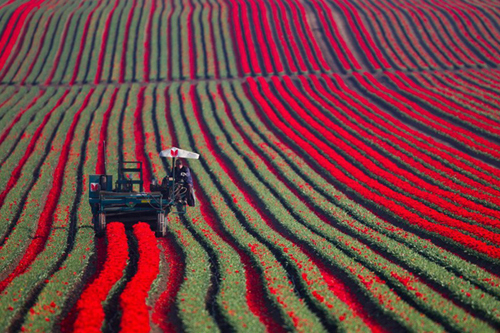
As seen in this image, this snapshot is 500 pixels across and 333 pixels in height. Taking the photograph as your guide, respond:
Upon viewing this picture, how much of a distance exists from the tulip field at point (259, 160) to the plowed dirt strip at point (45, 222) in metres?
0.15

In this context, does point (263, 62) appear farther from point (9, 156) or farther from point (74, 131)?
point (9, 156)

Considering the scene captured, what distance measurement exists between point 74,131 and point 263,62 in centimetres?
2174

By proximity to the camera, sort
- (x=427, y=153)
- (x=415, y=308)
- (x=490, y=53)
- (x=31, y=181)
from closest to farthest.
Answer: (x=415, y=308)
(x=31, y=181)
(x=427, y=153)
(x=490, y=53)

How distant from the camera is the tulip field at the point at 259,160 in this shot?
38.8ft

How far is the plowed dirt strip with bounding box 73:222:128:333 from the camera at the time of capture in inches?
395

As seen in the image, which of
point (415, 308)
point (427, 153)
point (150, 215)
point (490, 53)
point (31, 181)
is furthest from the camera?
point (490, 53)

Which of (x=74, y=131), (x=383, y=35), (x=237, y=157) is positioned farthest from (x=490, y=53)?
(x=74, y=131)

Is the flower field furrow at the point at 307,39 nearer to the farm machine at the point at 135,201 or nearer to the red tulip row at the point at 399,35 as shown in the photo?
the red tulip row at the point at 399,35

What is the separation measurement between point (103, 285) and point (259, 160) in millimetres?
15836

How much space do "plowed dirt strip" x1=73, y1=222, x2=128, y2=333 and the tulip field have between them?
78 mm

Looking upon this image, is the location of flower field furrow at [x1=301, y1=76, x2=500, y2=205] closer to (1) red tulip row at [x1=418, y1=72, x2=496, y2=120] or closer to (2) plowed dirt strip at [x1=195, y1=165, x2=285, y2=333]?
(1) red tulip row at [x1=418, y1=72, x2=496, y2=120]

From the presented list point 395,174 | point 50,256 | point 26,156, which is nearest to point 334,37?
point 395,174

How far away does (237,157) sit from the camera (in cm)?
2772

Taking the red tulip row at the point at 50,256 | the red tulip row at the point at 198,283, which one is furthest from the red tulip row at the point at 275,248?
the red tulip row at the point at 50,256
